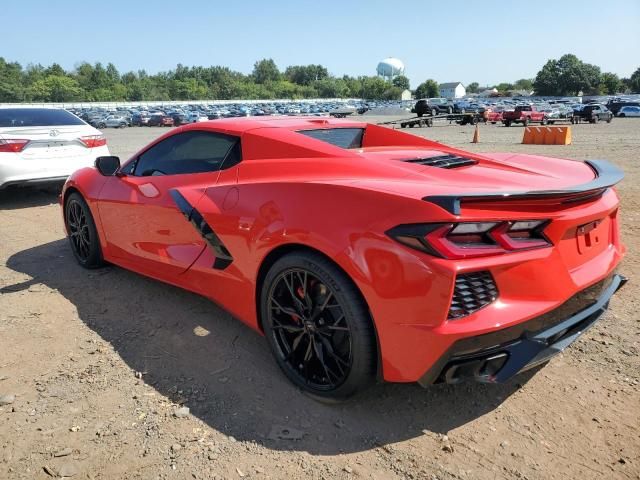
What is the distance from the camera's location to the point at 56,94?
4616 inches

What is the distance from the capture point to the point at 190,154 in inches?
139

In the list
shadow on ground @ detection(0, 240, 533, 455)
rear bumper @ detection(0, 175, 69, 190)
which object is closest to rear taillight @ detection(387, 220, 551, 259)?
shadow on ground @ detection(0, 240, 533, 455)

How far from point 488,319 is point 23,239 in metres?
5.60

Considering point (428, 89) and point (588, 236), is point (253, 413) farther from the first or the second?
point (428, 89)

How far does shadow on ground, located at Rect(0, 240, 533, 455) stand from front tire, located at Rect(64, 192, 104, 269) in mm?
541

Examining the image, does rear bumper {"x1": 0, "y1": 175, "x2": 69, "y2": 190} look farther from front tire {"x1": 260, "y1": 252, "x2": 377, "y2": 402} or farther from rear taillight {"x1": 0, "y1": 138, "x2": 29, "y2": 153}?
front tire {"x1": 260, "y1": 252, "x2": 377, "y2": 402}

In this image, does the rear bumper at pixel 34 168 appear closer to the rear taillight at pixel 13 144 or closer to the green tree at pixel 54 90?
the rear taillight at pixel 13 144

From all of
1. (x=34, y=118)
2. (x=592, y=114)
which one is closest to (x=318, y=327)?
(x=34, y=118)

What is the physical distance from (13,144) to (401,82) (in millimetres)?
176582

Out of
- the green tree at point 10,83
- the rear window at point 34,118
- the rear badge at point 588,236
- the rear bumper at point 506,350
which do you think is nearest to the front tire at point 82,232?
the rear window at point 34,118

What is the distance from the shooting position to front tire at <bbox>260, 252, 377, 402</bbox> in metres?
2.26

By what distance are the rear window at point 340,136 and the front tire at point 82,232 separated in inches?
91.6

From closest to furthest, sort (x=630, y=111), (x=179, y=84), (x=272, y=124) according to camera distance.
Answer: (x=272, y=124), (x=630, y=111), (x=179, y=84)

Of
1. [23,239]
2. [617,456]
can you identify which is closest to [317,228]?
[617,456]
